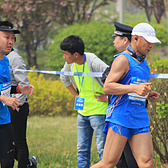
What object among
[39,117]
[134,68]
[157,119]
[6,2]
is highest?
[6,2]

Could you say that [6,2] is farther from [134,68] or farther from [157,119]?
[134,68]

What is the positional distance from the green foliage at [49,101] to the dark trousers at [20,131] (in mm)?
5147

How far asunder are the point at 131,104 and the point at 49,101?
6.84 m

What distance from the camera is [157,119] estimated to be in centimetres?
532

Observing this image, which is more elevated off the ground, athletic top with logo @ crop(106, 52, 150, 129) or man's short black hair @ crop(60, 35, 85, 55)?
man's short black hair @ crop(60, 35, 85, 55)

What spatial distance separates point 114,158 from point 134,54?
40.3 inches

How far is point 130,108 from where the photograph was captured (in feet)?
12.2

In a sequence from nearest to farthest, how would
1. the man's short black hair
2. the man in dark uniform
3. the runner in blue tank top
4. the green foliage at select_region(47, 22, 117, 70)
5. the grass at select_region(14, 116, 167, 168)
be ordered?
the runner in blue tank top < the man in dark uniform < the man's short black hair < the grass at select_region(14, 116, 167, 168) < the green foliage at select_region(47, 22, 117, 70)

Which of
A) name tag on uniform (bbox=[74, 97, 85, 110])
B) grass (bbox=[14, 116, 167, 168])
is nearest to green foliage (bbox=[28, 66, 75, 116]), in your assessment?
grass (bbox=[14, 116, 167, 168])

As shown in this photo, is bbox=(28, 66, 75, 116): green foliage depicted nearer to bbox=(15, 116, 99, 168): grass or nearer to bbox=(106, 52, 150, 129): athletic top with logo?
bbox=(15, 116, 99, 168): grass

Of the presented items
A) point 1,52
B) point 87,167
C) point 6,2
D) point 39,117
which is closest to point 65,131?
point 39,117

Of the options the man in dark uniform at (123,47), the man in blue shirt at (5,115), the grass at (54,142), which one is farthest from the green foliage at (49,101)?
the man in dark uniform at (123,47)

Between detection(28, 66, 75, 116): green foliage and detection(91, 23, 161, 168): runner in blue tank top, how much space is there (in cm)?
660

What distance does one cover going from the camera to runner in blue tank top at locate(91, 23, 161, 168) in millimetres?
3652
